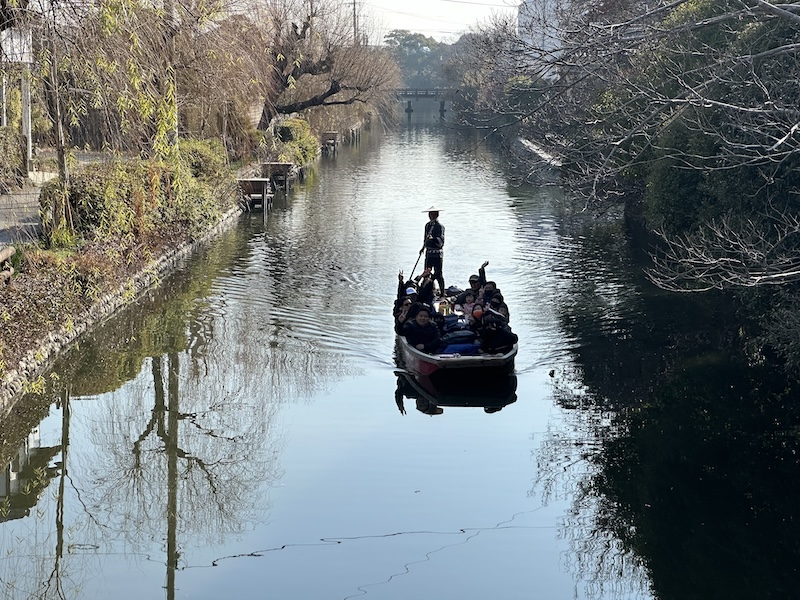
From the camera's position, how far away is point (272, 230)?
26094 millimetres

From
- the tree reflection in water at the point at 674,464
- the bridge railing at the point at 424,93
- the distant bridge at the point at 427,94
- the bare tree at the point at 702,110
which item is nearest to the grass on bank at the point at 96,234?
the bare tree at the point at 702,110

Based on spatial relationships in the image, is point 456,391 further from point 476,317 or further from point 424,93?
point 424,93

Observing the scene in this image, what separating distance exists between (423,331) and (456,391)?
2.91 ft

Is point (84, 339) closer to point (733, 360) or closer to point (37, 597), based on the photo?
point (37, 597)

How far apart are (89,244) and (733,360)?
9.55m

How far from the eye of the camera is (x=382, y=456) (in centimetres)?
1142

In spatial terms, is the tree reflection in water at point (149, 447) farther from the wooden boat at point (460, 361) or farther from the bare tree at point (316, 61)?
the bare tree at point (316, 61)

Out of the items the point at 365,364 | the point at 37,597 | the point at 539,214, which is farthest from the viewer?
the point at 539,214

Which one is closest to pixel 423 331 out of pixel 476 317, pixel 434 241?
pixel 476 317

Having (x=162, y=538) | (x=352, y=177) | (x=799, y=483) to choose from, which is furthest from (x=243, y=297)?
(x=352, y=177)

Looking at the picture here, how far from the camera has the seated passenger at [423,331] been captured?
13391 mm

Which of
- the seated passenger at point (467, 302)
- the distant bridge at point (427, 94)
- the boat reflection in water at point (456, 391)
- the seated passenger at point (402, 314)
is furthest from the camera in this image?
the distant bridge at point (427, 94)

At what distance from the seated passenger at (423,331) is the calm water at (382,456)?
664 millimetres

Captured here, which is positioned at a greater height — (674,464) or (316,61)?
(316,61)
